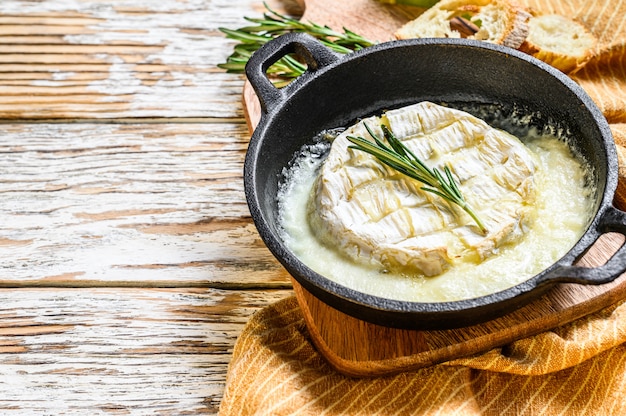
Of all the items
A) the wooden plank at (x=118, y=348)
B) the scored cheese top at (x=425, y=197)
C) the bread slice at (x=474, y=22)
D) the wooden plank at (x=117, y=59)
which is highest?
the bread slice at (x=474, y=22)

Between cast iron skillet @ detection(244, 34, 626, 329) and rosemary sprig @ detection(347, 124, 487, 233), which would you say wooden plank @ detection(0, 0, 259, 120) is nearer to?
cast iron skillet @ detection(244, 34, 626, 329)

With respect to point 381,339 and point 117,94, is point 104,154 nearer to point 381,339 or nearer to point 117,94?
point 117,94

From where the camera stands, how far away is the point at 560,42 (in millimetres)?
2699

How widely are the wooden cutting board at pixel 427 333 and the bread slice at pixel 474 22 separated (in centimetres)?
96

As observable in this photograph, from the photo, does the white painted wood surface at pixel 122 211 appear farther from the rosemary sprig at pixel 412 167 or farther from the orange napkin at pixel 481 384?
the rosemary sprig at pixel 412 167

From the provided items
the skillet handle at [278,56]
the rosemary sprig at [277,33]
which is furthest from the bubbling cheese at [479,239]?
the rosemary sprig at [277,33]

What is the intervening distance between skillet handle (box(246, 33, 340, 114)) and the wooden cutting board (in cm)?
61

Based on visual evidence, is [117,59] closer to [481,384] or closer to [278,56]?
[278,56]

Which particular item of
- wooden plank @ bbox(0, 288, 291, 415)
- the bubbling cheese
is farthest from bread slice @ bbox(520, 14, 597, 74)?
wooden plank @ bbox(0, 288, 291, 415)

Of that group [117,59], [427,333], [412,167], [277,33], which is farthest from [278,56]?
[117,59]

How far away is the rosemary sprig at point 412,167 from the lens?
194cm

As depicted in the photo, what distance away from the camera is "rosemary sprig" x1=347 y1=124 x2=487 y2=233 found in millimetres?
1943

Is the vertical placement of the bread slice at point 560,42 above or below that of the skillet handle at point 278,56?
above

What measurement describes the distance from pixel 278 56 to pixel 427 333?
100cm
